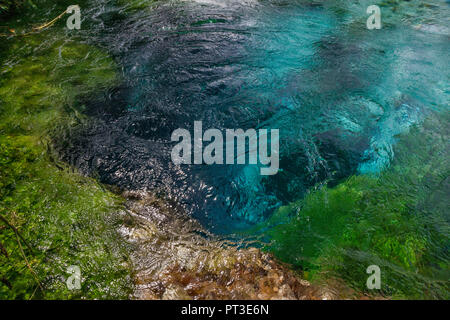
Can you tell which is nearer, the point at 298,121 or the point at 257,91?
the point at 298,121

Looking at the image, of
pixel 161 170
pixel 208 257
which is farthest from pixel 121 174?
pixel 208 257

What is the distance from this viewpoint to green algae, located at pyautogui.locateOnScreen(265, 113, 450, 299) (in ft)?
8.25

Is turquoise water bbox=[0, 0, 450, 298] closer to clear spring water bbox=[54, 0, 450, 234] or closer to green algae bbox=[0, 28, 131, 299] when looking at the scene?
clear spring water bbox=[54, 0, 450, 234]

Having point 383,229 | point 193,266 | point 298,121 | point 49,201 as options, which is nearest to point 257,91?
point 298,121

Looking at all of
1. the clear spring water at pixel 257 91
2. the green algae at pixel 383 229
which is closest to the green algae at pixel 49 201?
the clear spring water at pixel 257 91

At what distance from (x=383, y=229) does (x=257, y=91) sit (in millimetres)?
2782

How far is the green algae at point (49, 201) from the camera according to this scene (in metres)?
2.35

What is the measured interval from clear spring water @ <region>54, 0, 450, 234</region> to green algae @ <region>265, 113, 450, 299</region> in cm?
26

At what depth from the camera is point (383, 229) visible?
2.87m

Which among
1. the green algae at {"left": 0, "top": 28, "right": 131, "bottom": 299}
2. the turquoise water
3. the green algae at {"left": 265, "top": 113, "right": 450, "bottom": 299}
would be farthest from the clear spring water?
the green algae at {"left": 0, "top": 28, "right": 131, "bottom": 299}

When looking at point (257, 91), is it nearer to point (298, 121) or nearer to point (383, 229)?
point (298, 121)

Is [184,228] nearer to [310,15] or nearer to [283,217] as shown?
[283,217]

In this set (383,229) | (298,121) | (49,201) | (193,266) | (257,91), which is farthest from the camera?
(257,91)

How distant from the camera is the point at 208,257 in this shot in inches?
107
